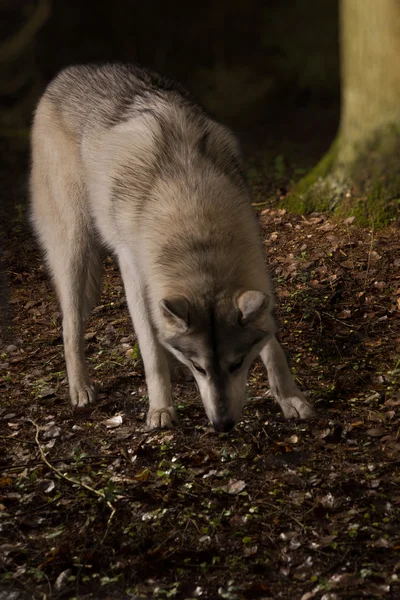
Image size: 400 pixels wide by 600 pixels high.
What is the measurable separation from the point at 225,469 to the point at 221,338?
2.78ft

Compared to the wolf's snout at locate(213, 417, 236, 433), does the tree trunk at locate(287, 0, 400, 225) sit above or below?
above

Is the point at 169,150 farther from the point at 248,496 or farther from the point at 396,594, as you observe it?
the point at 396,594

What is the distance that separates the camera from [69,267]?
617 centimetres

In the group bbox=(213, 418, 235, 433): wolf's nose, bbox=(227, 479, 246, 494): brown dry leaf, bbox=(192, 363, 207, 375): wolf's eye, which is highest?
bbox=(192, 363, 207, 375): wolf's eye

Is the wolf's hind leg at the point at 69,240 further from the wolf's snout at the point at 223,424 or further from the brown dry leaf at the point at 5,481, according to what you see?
the wolf's snout at the point at 223,424

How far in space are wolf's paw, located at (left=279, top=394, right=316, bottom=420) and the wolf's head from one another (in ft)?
2.08

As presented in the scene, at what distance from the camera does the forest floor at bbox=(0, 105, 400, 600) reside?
152 inches

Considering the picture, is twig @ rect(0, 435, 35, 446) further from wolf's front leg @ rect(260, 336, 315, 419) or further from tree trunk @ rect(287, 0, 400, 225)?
tree trunk @ rect(287, 0, 400, 225)

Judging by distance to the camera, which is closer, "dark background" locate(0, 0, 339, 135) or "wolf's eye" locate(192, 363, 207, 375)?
"wolf's eye" locate(192, 363, 207, 375)

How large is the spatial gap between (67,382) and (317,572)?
3018mm

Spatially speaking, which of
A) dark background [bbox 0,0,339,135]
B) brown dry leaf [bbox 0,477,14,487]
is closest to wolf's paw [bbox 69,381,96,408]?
brown dry leaf [bbox 0,477,14,487]

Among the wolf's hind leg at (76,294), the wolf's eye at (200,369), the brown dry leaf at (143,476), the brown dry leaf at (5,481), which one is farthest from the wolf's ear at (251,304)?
the wolf's hind leg at (76,294)

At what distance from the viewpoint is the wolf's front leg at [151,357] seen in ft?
17.4

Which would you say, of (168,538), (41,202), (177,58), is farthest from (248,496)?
(177,58)
